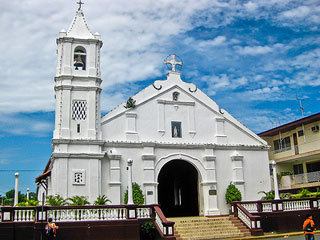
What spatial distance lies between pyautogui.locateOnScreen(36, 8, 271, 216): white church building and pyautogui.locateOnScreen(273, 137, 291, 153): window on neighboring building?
19.5ft

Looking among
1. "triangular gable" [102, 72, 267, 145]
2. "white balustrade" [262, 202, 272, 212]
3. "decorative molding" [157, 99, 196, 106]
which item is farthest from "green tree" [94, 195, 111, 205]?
"white balustrade" [262, 202, 272, 212]

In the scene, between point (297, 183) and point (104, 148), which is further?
point (297, 183)

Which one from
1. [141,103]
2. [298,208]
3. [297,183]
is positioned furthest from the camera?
[297,183]

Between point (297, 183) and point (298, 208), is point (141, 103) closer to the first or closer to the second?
point (298, 208)

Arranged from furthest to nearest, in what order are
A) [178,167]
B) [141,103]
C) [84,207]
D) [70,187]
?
[178,167]
[141,103]
[70,187]
[84,207]

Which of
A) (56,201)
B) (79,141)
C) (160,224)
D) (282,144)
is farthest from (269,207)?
(56,201)

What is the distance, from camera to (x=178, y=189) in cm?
2873

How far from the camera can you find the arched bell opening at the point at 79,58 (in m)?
23.9

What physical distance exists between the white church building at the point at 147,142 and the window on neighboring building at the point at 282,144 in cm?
593

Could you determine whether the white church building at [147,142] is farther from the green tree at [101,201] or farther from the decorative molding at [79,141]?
the green tree at [101,201]

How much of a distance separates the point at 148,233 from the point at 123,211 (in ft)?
5.62

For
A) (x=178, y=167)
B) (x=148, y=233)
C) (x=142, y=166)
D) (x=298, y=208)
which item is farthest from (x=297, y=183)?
(x=148, y=233)

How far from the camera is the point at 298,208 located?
23.1 metres

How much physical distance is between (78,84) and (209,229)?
11.0m
